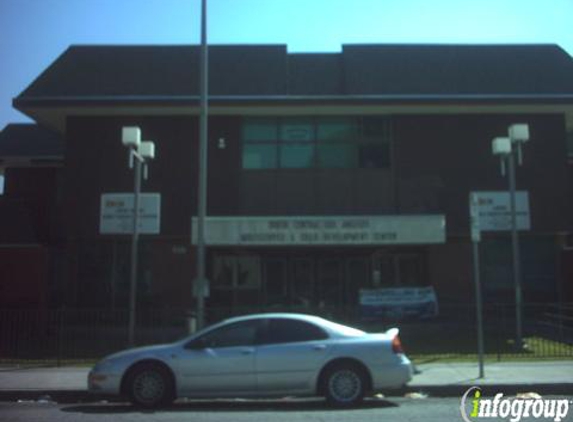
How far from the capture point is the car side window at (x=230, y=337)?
11.0 meters

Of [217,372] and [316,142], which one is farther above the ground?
[316,142]

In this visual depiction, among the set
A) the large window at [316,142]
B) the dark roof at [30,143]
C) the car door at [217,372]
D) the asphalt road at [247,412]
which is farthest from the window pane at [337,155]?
the car door at [217,372]

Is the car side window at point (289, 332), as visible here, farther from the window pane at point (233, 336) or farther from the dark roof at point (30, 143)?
the dark roof at point (30, 143)

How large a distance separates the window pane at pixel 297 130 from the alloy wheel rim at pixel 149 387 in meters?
14.8

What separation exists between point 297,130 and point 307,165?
1303 mm

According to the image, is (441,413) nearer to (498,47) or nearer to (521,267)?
(521,267)

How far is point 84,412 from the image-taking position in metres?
10.5

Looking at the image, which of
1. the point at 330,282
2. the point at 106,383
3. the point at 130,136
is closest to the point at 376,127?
the point at 330,282

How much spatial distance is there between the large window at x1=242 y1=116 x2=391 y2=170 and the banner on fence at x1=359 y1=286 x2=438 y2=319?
4595mm

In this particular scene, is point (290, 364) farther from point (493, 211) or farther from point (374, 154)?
point (374, 154)

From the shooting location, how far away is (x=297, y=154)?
24.5m

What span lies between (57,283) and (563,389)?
1849 centimetres

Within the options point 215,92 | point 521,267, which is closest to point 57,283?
point 215,92

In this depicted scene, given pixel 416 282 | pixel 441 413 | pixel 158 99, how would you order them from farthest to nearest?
pixel 416 282 → pixel 158 99 → pixel 441 413
